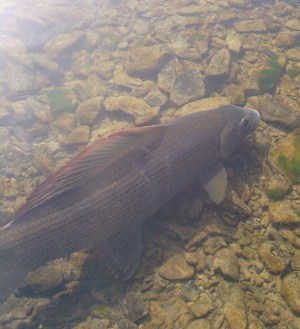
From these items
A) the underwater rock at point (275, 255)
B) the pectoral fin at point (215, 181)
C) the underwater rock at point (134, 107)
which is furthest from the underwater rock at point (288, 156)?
the underwater rock at point (134, 107)

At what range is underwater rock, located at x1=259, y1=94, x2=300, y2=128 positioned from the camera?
18.0ft

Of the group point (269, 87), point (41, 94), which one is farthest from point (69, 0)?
point (269, 87)

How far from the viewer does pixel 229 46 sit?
7555 mm

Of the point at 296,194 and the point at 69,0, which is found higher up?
the point at 69,0

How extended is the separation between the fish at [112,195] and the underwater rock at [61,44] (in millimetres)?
5450

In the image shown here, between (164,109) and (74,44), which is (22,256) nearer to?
(164,109)

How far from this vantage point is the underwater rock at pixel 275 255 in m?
4.26

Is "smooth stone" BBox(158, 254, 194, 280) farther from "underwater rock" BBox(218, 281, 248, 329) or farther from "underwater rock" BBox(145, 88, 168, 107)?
"underwater rock" BBox(145, 88, 168, 107)

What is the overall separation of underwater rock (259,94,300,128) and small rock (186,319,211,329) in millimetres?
3394

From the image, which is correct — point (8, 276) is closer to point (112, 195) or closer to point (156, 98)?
point (112, 195)

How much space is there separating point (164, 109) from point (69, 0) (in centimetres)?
743

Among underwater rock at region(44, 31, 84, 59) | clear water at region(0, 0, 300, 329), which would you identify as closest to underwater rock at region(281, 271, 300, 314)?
clear water at region(0, 0, 300, 329)

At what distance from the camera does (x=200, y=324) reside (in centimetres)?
402

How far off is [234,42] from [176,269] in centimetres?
548
